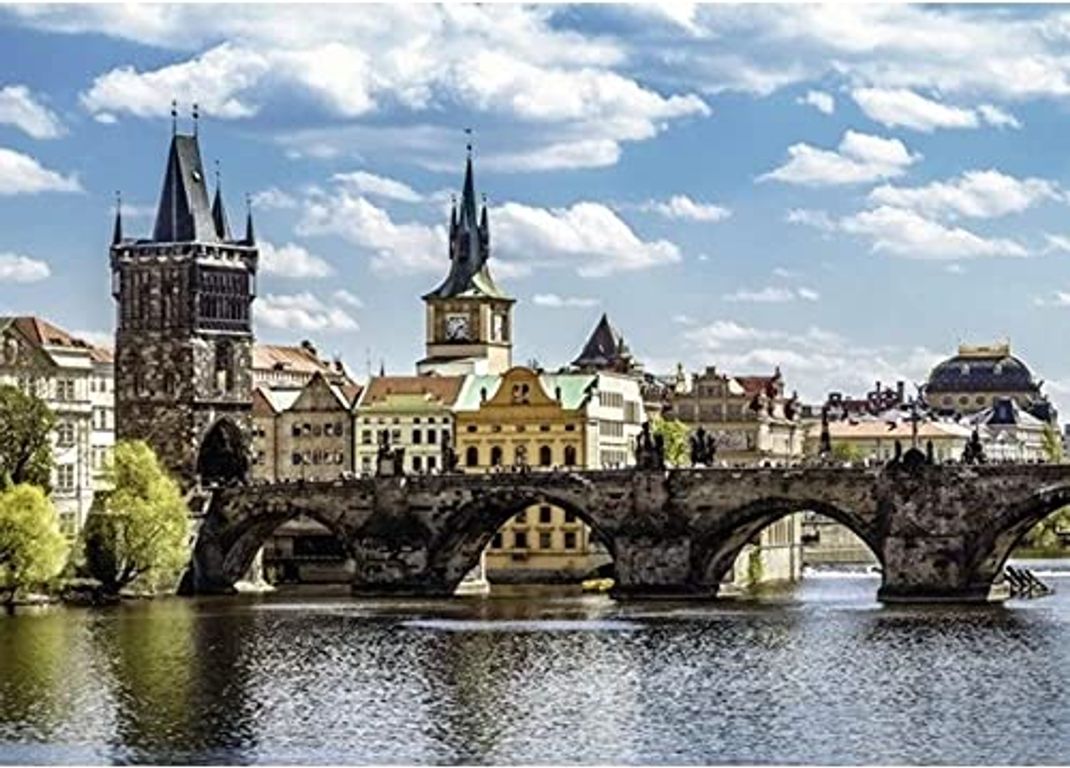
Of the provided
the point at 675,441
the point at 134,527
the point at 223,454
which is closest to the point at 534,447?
the point at 675,441

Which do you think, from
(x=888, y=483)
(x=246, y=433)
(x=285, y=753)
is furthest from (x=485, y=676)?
(x=246, y=433)

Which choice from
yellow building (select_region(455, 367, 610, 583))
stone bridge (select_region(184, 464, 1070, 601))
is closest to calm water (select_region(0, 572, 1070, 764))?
stone bridge (select_region(184, 464, 1070, 601))

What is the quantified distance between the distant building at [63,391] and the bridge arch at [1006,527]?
3946cm

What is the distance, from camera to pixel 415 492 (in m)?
150

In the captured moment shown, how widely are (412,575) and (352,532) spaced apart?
183 inches

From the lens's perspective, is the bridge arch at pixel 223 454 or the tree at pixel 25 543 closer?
the tree at pixel 25 543

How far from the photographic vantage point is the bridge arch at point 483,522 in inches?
5748

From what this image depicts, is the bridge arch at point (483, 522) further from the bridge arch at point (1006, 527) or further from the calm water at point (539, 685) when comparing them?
the bridge arch at point (1006, 527)

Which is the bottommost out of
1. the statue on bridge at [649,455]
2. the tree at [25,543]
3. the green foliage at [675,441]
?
the tree at [25,543]

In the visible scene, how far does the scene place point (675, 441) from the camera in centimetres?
18312

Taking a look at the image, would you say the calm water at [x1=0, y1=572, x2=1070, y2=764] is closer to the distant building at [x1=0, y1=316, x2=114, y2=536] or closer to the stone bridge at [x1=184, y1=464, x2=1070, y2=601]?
the stone bridge at [x1=184, y1=464, x2=1070, y2=601]

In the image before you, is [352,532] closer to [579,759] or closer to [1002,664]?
[1002,664]

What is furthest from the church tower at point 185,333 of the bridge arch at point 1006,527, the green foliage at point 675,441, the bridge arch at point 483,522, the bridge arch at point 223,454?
the bridge arch at point 1006,527

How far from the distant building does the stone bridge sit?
6.60 metres
